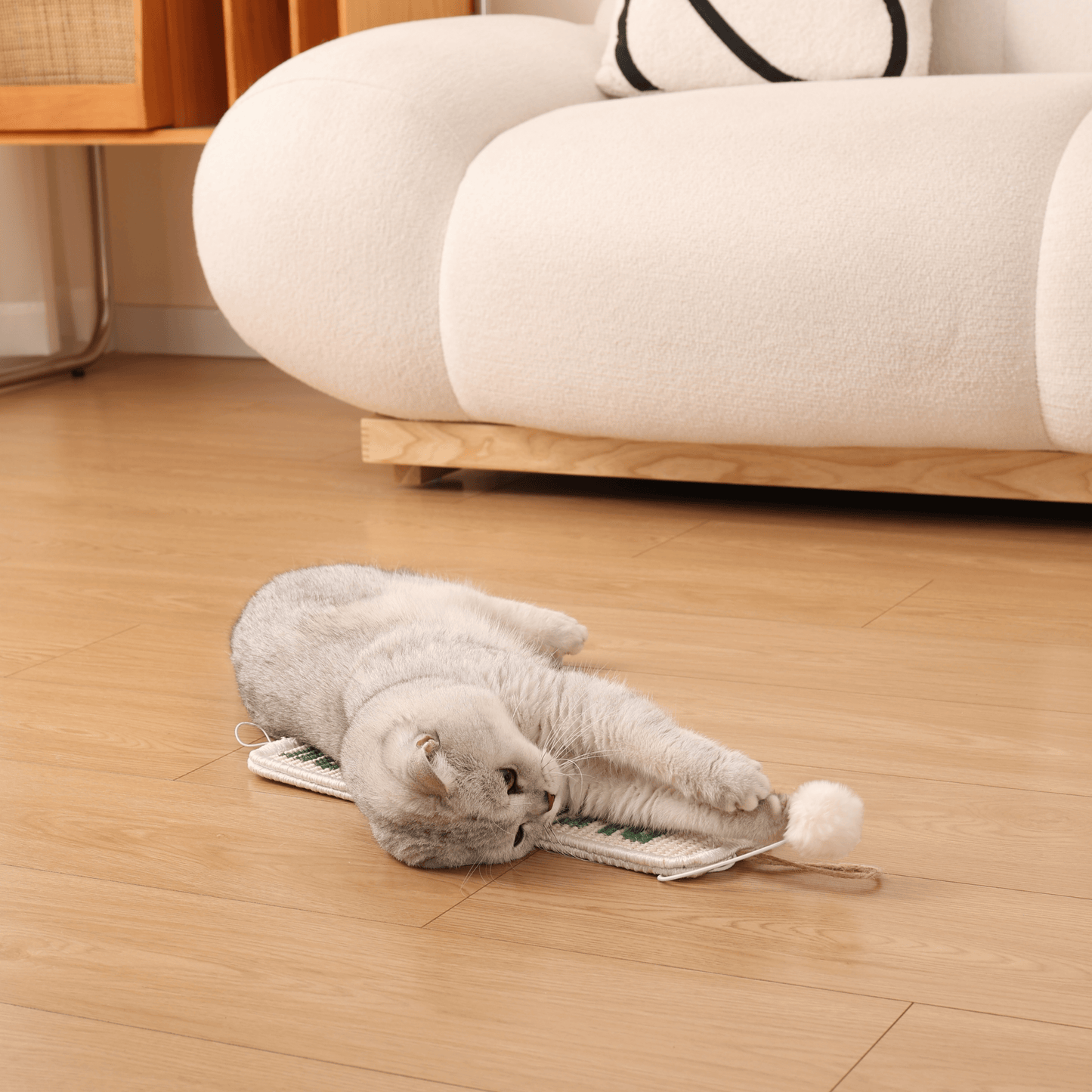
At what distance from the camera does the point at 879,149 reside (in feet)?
5.66

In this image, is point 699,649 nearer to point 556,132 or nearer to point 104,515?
point 556,132

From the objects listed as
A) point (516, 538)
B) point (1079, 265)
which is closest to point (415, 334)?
point (516, 538)

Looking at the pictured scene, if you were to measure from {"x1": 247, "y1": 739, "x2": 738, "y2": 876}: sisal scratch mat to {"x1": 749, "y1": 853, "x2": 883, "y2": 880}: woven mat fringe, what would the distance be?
0.03m

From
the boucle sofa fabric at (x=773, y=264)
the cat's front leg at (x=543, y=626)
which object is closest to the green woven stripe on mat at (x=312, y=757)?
the cat's front leg at (x=543, y=626)

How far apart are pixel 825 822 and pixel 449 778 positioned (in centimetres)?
25

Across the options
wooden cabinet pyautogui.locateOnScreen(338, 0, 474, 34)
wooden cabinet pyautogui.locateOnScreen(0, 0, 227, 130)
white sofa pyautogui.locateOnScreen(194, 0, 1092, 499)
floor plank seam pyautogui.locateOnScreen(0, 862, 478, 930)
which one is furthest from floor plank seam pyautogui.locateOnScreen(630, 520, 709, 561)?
wooden cabinet pyautogui.locateOnScreen(0, 0, 227, 130)

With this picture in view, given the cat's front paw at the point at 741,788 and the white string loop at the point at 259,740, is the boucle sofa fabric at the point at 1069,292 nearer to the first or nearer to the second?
the cat's front paw at the point at 741,788

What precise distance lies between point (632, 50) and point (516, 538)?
2.93 feet

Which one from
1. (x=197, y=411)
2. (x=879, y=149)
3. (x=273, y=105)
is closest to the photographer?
(x=879, y=149)

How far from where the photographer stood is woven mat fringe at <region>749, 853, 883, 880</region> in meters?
0.96

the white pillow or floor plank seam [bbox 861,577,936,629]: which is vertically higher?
the white pillow

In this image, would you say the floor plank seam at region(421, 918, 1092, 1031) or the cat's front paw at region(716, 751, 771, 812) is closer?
the floor plank seam at region(421, 918, 1092, 1031)

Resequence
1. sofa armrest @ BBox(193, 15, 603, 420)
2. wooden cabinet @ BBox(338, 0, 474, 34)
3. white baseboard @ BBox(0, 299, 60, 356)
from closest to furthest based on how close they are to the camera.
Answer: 1. sofa armrest @ BBox(193, 15, 603, 420)
2. wooden cabinet @ BBox(338, 0, 474, 34)
3. white baseboard @ BBox(0, 299, 60, 356)

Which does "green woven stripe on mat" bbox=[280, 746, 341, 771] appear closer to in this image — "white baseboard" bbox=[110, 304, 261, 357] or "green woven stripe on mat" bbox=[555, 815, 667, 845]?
"green woven stripe on mat" bbox=[555, 815, 667, 845]
